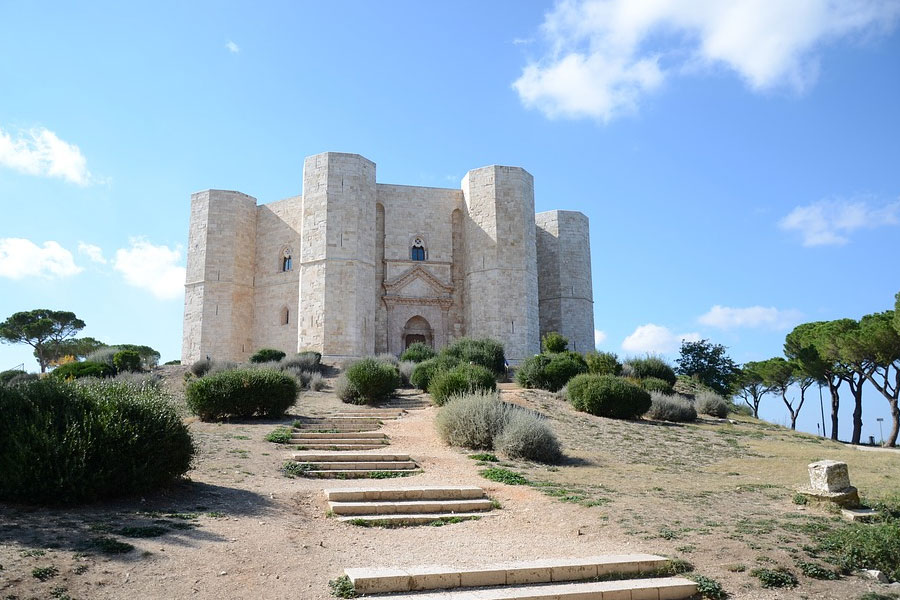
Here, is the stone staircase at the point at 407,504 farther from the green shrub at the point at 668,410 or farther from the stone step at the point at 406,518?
the green shrub at the point at 668,410


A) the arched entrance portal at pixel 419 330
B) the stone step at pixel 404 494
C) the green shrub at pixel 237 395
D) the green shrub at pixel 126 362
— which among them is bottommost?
the stone step at pixel 404 494

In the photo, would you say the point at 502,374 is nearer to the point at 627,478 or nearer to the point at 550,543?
the point at 627,478

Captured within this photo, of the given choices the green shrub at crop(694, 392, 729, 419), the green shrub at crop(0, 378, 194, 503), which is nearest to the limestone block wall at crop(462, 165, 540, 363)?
the green shrub at crop(694, 392, 729, 419)

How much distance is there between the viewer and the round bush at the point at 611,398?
15750mm

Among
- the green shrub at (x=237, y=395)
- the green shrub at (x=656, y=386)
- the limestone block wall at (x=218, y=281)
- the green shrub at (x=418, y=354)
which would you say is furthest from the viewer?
the limestone block wall at (x=218, y=281)

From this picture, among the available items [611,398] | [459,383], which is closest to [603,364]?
[611,398]

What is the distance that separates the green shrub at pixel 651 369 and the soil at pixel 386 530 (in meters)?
11.2

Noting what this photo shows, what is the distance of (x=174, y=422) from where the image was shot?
743 centimetres

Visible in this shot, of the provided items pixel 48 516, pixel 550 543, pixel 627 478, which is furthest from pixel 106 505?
pixel 627 478

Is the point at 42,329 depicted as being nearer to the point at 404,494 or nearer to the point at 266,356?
the point at 266,356

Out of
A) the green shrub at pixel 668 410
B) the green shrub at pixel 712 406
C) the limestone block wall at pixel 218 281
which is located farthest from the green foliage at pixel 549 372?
the limestone block wall at pixel 218 281

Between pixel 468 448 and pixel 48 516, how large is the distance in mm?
7016

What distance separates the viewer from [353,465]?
9719 mm

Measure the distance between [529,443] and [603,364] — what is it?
10.9 m
